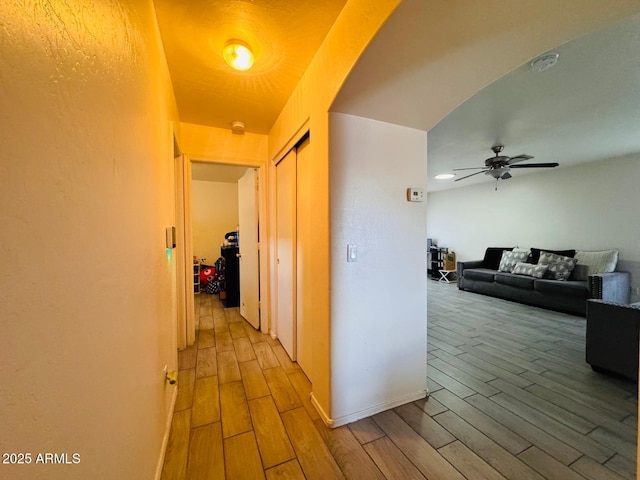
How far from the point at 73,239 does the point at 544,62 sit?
2.80m

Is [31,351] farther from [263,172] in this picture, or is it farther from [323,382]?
[263,172]

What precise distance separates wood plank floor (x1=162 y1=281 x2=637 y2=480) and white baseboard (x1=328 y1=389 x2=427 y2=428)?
0.03m

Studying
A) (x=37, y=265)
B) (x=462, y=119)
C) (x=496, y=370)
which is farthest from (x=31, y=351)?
(x=462, y=119)

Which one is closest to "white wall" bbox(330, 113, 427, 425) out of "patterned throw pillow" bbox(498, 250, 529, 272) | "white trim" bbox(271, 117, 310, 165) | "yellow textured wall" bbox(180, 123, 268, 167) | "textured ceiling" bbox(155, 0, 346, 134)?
"white trim" bbox(271, 117, 310, 165)

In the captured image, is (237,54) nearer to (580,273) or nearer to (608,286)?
(608,286)

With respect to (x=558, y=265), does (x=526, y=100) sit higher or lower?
higher

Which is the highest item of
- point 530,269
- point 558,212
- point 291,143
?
point 291,143

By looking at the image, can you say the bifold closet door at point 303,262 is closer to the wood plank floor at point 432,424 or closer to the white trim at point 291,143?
the white trim at point 291,143

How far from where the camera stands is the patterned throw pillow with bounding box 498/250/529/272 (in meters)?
4.73

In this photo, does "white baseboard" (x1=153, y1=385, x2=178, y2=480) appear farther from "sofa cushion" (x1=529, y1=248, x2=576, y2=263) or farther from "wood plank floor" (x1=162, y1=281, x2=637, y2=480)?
"sofa cushion" (x1=529, y1=248, x2=576, y2=263)

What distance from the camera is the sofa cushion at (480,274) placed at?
4.74 meters

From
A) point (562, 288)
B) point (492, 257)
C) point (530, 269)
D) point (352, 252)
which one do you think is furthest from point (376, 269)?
point (492, 257)

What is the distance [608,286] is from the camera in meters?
3.41

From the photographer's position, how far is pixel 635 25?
1473 mm
